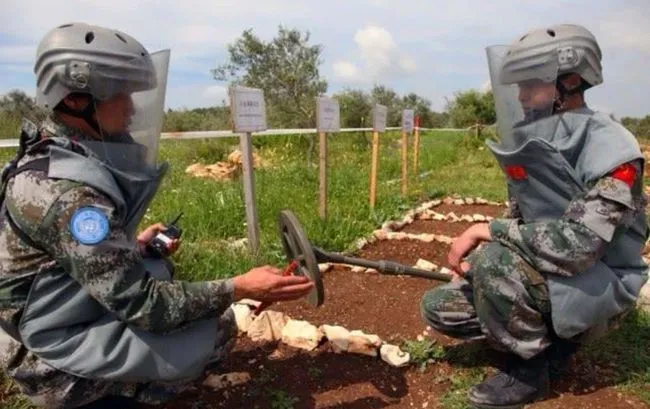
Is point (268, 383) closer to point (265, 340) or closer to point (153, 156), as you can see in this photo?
point (265, 340)

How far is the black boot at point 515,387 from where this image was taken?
2480 millimetres

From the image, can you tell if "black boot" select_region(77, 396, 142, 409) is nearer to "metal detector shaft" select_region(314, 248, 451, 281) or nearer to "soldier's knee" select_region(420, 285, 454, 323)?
"metal detector shaft" select_region(314, 248, 451, 281)

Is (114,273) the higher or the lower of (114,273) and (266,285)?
the higher

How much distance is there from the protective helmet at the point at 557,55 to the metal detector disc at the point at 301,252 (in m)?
1.14

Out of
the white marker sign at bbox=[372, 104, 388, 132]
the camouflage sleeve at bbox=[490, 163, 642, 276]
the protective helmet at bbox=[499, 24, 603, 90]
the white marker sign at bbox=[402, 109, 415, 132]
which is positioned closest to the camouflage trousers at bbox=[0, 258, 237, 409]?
the camouflage sleeve at bbox=[490, 163, 642, 276]

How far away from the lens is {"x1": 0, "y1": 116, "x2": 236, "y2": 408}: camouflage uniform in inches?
68.9

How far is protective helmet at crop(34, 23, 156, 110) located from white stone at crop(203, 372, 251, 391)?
1.37 metres

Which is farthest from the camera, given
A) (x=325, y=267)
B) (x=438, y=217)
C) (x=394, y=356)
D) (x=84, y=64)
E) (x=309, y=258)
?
(x=438, y=217)

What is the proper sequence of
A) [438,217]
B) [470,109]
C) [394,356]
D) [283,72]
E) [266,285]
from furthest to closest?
[470,109] → [283,72] → [438,217] → [394,356] → [266,285]

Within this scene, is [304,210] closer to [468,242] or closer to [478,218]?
[478,218]

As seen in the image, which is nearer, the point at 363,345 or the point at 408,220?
the point at 363,345

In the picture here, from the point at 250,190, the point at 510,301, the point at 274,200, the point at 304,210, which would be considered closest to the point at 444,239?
the point at 304,210

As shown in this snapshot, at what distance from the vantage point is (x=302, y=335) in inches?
118

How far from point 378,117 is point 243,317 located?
157 inches
